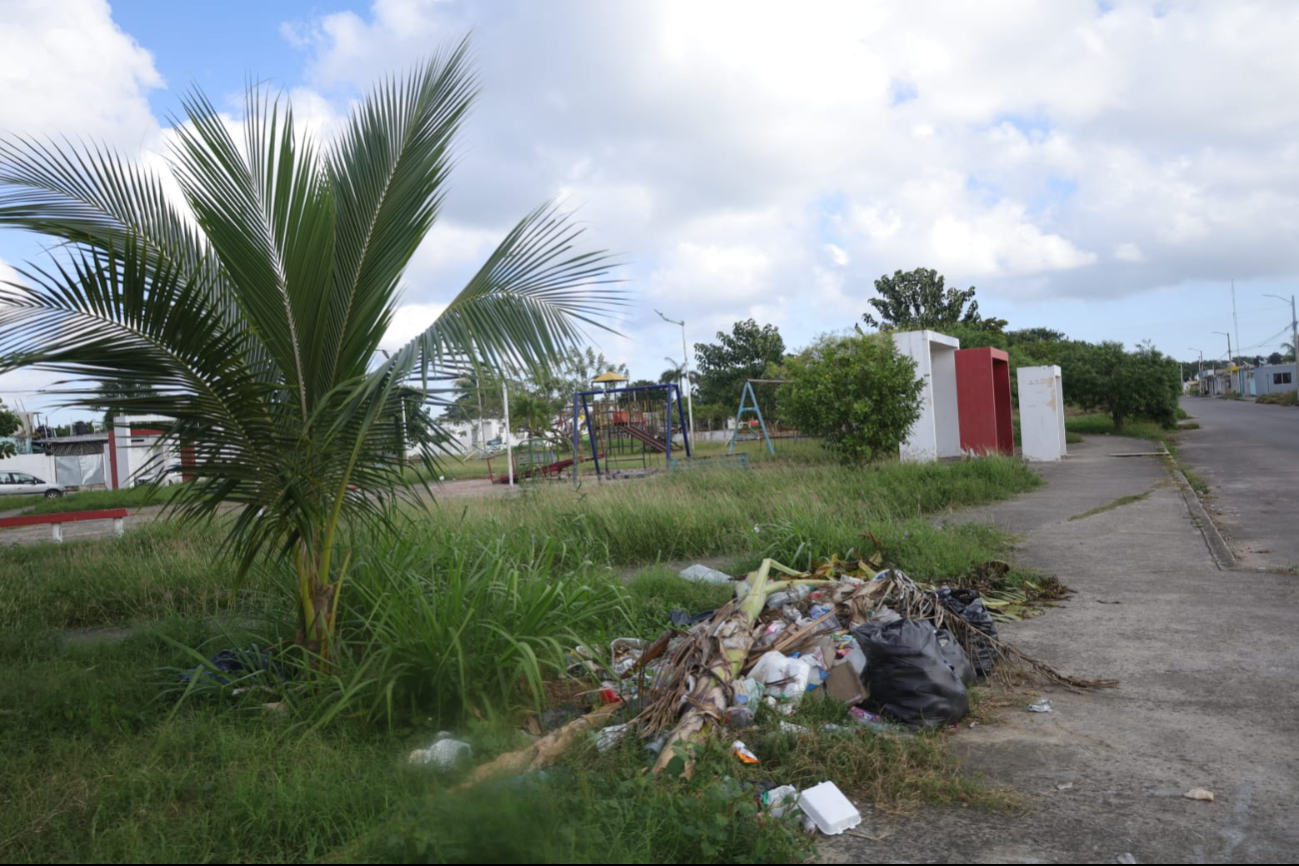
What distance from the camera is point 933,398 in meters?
20.0

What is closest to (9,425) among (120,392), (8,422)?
(8,422)

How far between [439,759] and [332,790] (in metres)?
0.42

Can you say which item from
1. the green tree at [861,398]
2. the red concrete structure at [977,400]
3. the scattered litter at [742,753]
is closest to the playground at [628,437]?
the green tree at [861,398]

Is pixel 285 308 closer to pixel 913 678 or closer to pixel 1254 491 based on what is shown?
pixel 913 678

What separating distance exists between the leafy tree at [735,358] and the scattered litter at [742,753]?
42.6m

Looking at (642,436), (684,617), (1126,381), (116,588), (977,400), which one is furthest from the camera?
(1126,381)

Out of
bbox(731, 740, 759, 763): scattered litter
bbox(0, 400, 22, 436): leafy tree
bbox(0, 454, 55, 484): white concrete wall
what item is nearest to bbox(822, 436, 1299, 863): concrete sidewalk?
bbox(731, 740, 759, 763): scattered litter

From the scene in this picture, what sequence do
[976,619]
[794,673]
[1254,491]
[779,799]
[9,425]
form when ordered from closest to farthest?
[779,799] → [794,673] → [976,619] → [1254,491] → [9,425]

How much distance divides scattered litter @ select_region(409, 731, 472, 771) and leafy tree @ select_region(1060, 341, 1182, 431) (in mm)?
31044

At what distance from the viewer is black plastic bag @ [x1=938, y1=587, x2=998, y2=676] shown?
475cm

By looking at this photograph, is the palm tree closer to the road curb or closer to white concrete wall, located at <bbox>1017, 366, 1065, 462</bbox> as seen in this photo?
the road curb

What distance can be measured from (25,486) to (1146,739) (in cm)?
3512

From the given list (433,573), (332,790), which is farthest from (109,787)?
(433,573)

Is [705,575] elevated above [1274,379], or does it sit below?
below
